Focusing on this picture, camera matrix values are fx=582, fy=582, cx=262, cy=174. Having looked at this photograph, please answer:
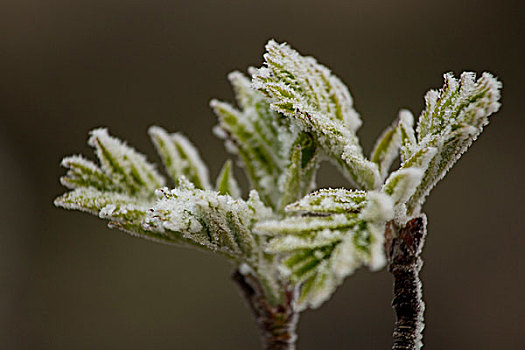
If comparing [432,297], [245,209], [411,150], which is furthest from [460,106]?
[432,297]

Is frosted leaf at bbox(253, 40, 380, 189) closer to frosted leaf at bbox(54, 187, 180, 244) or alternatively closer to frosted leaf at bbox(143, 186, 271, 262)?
frosted leaf at bbox(143, 186, 271, 262)

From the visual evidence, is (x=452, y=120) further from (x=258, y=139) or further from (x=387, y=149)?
(x=258, y=139)

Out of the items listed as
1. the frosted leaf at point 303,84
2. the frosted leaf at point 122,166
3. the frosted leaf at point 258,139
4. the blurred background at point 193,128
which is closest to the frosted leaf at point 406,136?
the frosted leaf at point 303,84

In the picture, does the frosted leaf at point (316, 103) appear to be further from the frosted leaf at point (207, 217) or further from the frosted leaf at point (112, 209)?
the frosted leaf at point (112, 209)

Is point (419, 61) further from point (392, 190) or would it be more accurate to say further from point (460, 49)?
point (392, 190)

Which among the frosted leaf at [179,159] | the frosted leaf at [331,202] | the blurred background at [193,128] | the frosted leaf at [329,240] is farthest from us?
the blurred background at [193,128]

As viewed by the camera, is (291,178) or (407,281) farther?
(291,178)

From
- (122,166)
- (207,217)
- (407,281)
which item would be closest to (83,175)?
(122,166)

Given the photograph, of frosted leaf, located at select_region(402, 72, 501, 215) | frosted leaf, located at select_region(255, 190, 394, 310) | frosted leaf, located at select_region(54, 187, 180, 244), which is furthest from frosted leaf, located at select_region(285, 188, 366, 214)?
frosted leaf, located at select_region(54, 187, 180, 244)

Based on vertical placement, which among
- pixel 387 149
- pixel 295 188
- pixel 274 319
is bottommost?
pixel 274 319
